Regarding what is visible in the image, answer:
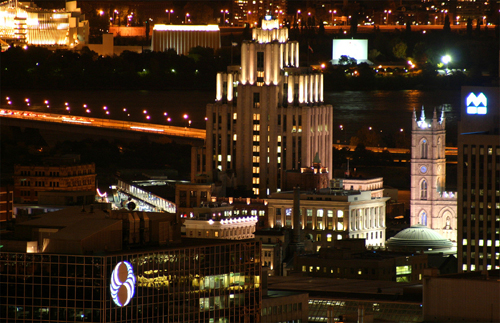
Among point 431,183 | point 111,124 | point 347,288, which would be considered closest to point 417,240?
point 431,183

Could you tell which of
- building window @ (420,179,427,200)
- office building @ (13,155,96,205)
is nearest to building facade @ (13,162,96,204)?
office building @ (13,155,96,205)

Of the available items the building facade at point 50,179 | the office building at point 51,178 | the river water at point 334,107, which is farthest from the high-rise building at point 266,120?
the river water at point 334,107

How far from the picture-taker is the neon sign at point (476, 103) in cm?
9106

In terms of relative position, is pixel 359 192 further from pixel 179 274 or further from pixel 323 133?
pixel 179 274

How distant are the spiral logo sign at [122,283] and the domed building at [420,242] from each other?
5296cm

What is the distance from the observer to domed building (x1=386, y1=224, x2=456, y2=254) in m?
105

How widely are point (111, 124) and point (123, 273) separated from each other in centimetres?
Answer: 10869

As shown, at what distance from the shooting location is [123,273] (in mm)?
51469

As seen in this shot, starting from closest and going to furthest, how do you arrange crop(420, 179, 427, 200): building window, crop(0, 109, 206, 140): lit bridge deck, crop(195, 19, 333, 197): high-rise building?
1. crop(420, 179, 427, 200): building window
2. crop(195, 19, 333, 197): high-rise building
3. crop(0, 109, 206, 140): lit bridge deck

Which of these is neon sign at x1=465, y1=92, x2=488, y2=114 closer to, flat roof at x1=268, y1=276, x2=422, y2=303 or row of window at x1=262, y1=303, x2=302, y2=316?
flat roof at x1=268, y1=276, x2=422, y2=303

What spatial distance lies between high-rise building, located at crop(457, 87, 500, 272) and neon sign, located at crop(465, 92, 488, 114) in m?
2.84

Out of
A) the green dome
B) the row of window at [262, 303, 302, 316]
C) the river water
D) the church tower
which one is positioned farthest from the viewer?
the river water

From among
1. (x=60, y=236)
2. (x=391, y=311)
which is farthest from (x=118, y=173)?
(x=60, y=236)

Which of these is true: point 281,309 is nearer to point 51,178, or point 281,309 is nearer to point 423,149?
point 423,149
